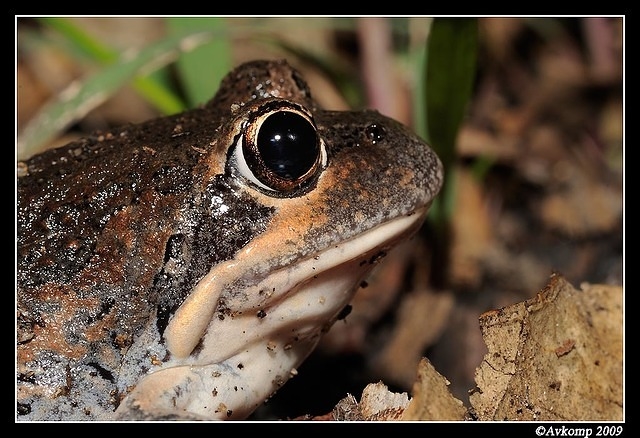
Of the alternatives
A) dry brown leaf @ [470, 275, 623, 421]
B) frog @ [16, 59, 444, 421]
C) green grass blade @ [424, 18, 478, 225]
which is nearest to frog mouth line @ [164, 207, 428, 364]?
frog @ [16, 59, 444, 421]

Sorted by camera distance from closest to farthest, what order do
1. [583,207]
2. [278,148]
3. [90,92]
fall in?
1. [278,148]
2. [90,92]
3. [583,207]

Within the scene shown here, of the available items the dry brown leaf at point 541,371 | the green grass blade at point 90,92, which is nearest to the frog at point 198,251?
the dry brown leaf at point 541,371

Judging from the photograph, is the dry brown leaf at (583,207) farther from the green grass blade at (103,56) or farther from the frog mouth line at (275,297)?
the green grass blade at (103,56)

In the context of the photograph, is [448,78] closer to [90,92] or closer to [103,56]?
[90,92]

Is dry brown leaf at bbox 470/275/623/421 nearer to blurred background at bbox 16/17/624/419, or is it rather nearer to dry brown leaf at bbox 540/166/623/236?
blurred background at bbox 16/17/624/419

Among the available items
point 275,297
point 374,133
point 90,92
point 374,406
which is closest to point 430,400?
point 374,406

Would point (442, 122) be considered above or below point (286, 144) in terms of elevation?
below
